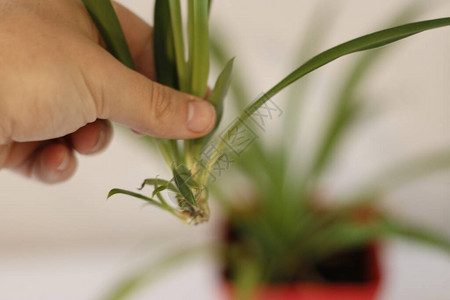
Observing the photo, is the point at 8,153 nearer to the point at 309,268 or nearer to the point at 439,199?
the point at 309,268

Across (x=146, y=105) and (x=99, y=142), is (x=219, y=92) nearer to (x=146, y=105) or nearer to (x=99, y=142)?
(x=146, y=105)

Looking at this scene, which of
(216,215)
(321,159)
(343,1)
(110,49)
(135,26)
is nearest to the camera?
(110,49)

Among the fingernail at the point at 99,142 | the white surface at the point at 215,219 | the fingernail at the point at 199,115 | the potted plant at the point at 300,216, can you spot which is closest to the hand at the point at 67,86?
the fingernail at the point at 199,115

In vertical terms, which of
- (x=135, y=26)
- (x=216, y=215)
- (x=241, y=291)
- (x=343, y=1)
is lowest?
(x=241, y=291)

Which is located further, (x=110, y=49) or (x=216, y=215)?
(x=216, y=215)

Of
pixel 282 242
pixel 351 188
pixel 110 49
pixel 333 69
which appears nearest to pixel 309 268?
pixel 282 242

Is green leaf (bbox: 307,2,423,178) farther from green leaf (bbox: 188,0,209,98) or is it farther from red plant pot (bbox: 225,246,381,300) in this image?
green leaf (bbox: 188,0,209,98)

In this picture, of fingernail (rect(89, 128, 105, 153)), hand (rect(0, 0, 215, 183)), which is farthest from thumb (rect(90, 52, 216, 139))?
fingernail (rect(89, 128, 105, 153))

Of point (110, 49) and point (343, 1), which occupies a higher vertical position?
point (343, 1)

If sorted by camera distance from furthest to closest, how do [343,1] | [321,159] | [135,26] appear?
[343,1] → [321,159] → [135,26]
